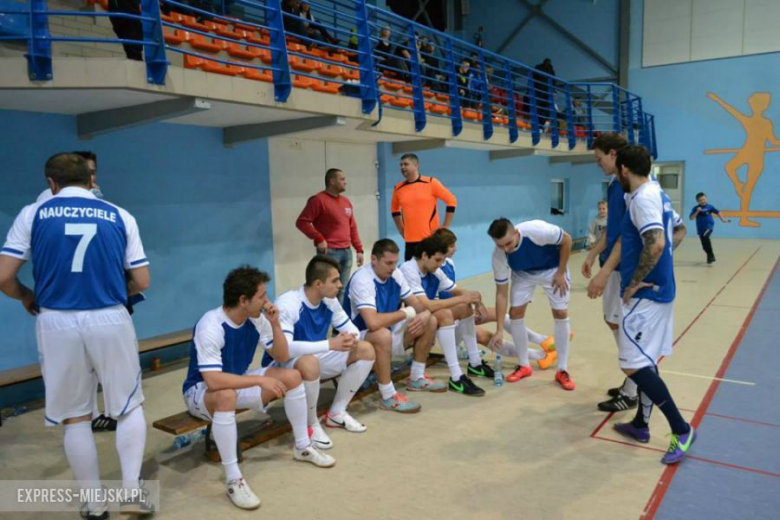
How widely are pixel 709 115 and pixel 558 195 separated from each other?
4.90 metres

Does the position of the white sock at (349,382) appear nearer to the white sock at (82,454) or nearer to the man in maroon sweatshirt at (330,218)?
the white sock at (82,454)

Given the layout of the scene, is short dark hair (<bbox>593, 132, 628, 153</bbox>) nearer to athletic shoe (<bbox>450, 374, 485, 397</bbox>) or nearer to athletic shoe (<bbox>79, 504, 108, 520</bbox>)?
athletic shoe (<bbox>450, 374, 485, 397</bbox>)

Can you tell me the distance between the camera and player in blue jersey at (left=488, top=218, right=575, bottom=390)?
173 inches

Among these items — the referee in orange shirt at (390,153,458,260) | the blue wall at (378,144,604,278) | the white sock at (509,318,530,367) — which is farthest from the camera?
the blue wall at (378,144,604,278)

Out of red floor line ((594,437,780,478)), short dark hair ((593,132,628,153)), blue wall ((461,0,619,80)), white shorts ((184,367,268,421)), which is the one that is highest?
blue wall ((461,0,619,80))

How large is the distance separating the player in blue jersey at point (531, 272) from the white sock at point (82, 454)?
294 centimetres

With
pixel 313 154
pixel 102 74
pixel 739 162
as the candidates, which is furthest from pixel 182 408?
pixel 739 162

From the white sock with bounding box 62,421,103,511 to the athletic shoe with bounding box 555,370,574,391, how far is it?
328 cm

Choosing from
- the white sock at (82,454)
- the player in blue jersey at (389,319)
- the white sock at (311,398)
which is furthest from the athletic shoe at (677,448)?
the white sock at (82,454)

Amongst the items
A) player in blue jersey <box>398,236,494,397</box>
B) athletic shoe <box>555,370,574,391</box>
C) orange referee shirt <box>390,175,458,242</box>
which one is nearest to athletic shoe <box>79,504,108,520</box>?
player in blue jersey <box>398,236,494,397</box>

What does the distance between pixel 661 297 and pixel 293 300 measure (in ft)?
7.15

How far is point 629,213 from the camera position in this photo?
3248 mm

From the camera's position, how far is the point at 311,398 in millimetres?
3365

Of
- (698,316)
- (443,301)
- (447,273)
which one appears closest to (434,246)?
(443,301)
